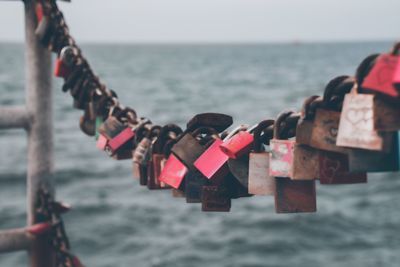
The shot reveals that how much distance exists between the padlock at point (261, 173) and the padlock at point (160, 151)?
39 centimetres

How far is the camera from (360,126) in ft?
3.97

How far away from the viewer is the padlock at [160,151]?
1922 mm

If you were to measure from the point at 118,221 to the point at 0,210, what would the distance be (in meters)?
2.21

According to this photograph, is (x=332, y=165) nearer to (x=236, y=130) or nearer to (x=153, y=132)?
(x=236, y=130)

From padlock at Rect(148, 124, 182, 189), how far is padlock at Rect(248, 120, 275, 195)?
39 cm

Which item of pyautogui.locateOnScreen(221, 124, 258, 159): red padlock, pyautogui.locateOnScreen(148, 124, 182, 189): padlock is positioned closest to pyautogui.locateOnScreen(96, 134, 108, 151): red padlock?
pyautogui.locateOnScreen(148, 124, 182, 189): padlock

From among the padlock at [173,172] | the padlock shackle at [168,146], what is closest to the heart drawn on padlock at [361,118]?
the padlock at [173,172]

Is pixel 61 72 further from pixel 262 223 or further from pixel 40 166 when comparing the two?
pixel 262 223

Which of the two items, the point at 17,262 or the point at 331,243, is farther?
the point at 331,243

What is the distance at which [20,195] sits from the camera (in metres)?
12.7

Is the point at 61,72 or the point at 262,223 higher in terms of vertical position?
the point at 61,72

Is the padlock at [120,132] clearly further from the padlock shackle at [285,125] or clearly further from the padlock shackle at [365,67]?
the padlock shackle at [365,67]

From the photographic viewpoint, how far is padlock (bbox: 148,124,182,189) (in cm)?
192

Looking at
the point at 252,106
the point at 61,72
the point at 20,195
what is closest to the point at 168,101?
the point at 252,106
